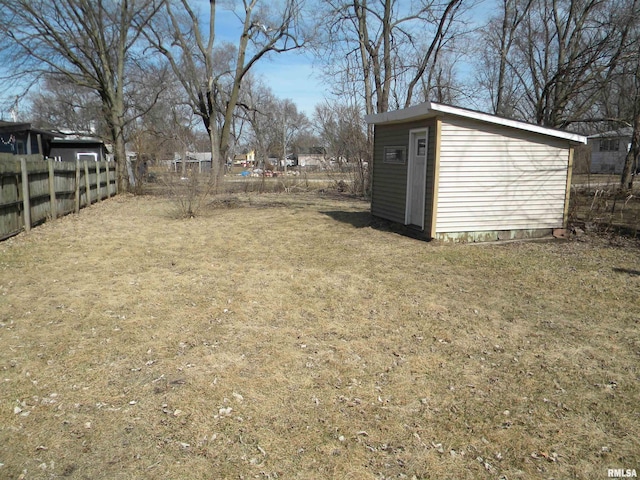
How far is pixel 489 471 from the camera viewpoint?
2.49 metres

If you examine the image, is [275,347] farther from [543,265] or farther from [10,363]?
[543,265]

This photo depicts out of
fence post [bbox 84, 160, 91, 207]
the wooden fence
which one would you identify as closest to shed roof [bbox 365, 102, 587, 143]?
the wooden fence

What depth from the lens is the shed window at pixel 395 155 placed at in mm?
9648

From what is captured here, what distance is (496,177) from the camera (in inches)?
334

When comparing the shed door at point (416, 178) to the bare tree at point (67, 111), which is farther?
the bare tree at point (67, 111)

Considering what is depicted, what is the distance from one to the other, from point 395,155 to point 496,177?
232cm

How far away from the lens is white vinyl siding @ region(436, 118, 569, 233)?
27.1ft

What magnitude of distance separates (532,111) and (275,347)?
23.0m

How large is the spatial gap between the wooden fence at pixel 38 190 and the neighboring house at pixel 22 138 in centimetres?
435

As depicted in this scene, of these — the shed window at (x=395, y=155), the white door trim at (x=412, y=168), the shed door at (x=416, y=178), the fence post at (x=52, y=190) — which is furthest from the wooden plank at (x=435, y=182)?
the fence post at (x=52, y=190)

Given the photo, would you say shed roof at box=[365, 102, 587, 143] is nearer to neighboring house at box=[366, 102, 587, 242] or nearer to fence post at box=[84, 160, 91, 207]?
neighboring house at box=[366, 102, 587, 242]

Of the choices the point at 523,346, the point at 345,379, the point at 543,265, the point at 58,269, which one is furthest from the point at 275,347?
the point at 543,265

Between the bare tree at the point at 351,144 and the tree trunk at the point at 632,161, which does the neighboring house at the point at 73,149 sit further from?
the tree trunk at the point at 632,161

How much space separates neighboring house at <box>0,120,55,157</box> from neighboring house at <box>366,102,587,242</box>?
1414cm
